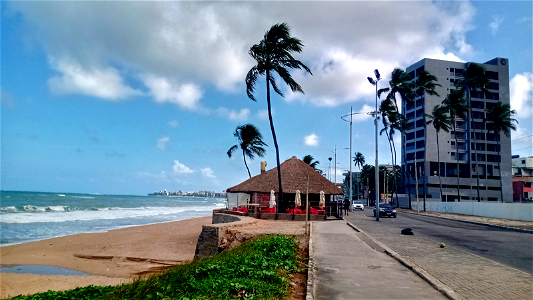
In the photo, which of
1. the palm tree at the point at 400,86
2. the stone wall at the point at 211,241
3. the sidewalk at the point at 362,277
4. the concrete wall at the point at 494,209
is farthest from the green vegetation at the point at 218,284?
the palm tree at the point at 400,86

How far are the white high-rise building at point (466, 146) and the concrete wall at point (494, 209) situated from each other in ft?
78.3

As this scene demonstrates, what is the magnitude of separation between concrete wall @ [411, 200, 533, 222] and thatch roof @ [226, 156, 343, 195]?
15.6 metres

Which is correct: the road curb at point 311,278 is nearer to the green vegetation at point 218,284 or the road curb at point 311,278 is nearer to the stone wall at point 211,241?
the green vegetation at point 218,284

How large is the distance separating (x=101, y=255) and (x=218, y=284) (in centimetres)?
1275

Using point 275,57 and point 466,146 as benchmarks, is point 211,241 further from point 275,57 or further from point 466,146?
point 466,146

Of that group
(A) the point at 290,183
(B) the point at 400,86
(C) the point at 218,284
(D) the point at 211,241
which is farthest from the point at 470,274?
(B) the point at 400,86

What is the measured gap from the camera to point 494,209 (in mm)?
33781

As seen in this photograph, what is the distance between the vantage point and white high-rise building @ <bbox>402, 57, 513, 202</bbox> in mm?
68188

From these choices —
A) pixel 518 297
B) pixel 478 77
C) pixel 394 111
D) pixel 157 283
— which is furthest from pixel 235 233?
pixel 478 77

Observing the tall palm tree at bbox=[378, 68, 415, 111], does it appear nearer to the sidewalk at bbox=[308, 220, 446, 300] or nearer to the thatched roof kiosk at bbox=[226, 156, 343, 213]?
the thatched roof kiosk at bbox=[226, 156, 343, 213]

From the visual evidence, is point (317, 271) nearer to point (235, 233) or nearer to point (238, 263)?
point (238, 263)

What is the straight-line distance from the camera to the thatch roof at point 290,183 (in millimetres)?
25547

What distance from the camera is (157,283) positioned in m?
6.38

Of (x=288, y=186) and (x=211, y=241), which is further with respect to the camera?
(x=288, y=186)
